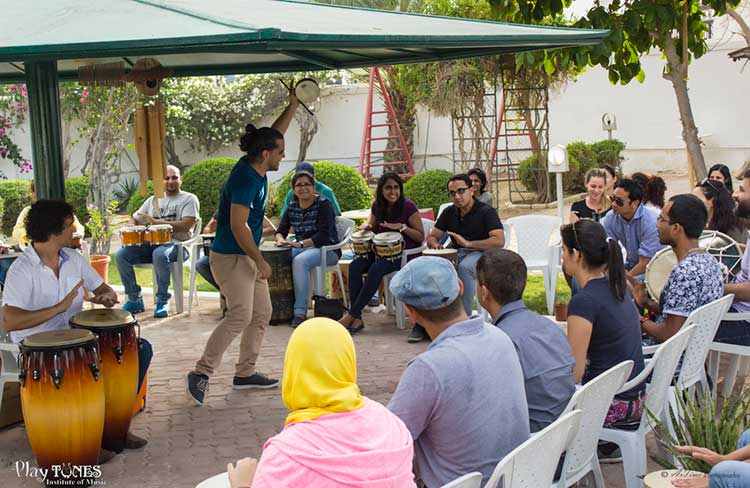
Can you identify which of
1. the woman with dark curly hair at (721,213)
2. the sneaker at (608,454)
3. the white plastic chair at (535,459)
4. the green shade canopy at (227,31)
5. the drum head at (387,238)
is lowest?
the sneaker at (608,454)

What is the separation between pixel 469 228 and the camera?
25.5 feet

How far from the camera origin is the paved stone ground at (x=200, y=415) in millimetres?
4910

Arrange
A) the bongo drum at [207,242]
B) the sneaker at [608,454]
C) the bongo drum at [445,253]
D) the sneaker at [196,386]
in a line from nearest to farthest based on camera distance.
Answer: the sneaker at [608,454] → the sneaker at [196,386] → the bongo drum at [445,253] → the bongo drum at [207,242]

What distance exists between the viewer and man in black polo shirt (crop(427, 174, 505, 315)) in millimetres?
7645

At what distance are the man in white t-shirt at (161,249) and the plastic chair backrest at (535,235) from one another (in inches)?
134

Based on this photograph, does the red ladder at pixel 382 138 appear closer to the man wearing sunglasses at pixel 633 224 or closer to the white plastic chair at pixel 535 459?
the man wearing sunglasses at pixel 633 224

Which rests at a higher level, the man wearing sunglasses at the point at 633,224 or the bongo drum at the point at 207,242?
the man wearing sunglasses at the point at 633,224

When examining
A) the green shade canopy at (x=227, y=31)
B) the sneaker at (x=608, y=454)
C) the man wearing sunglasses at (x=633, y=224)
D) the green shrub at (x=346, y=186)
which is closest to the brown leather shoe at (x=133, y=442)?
the green shade canopy at (x=227, y=31)

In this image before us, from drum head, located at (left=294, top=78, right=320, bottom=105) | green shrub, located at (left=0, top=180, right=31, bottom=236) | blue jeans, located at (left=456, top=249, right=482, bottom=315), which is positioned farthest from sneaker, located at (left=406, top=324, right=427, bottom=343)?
green shrub, located at (left=0, top=180, right=31, bottom=236)

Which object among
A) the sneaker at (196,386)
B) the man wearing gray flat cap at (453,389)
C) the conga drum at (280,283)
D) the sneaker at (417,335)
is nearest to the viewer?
the man wearing gray flat cap at (453,389)

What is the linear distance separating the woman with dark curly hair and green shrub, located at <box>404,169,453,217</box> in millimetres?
7695

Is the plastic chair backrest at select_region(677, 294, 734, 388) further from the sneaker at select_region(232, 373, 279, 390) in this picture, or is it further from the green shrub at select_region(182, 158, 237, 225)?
the green shrub at select_region(182, 158, 237, 225)

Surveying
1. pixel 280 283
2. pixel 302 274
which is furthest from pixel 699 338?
pixel 280 283

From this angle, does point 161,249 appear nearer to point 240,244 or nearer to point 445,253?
Answer: point 445,253
